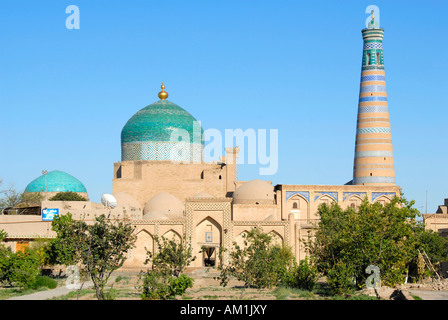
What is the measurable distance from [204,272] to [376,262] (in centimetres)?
902

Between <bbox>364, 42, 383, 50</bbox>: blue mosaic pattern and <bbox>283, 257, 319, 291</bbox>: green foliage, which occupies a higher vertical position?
<bbox>364, 42, 383, 50</bbox>: blue mosaic pattern

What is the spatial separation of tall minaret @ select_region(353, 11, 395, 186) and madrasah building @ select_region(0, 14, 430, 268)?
0.05 meters

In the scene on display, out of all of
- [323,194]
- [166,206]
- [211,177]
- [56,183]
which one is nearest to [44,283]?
[166,206]

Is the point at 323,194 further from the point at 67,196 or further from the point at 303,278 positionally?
the point at 303,278

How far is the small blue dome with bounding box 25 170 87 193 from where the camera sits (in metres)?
39.6

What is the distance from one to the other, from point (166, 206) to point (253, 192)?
397cm

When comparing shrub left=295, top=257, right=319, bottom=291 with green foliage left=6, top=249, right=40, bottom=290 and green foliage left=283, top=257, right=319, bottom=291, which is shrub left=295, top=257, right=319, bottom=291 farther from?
green foliage left=6, top=249, right=40, bottom=290

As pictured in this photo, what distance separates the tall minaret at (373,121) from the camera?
122ft

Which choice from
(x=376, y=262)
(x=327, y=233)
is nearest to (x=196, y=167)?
(x=327, y=233)

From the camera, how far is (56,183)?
131 ft

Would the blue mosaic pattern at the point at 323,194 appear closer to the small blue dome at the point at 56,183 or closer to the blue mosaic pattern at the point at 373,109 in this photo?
the blue mosaic pattern at the point at 373,109

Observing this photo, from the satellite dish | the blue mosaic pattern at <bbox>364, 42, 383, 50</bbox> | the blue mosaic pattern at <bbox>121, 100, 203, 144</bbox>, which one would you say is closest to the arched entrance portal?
the satellite dish
